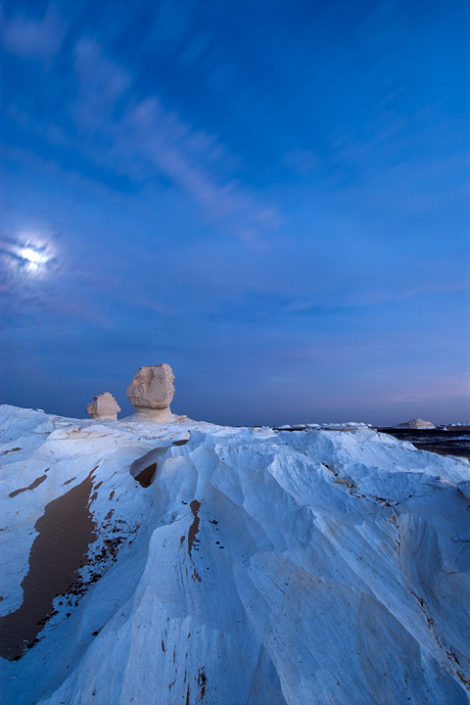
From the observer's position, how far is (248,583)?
320 cm

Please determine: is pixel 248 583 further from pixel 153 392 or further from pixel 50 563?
pixel 153 392

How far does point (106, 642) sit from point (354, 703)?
1952 millimetres

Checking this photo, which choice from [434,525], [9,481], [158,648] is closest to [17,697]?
[158,648]

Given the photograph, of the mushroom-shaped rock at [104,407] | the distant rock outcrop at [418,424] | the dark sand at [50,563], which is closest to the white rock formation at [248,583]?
the dark sand at [50,563]

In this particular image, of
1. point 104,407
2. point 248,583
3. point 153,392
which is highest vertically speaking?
point 153,392

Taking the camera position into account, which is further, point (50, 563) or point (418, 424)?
point (418, 424)

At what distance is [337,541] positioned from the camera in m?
3.32

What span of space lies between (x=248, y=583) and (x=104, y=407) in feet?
74.3

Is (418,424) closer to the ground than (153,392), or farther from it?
closer to the ground

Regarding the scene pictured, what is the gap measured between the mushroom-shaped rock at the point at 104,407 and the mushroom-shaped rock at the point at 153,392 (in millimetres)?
3897

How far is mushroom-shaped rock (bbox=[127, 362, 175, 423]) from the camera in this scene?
20203mm

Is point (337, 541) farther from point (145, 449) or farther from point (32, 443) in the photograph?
point (32, 443)

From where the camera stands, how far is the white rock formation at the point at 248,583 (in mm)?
2477

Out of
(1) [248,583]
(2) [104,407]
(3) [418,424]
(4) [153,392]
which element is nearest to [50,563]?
(1) [248,583]
